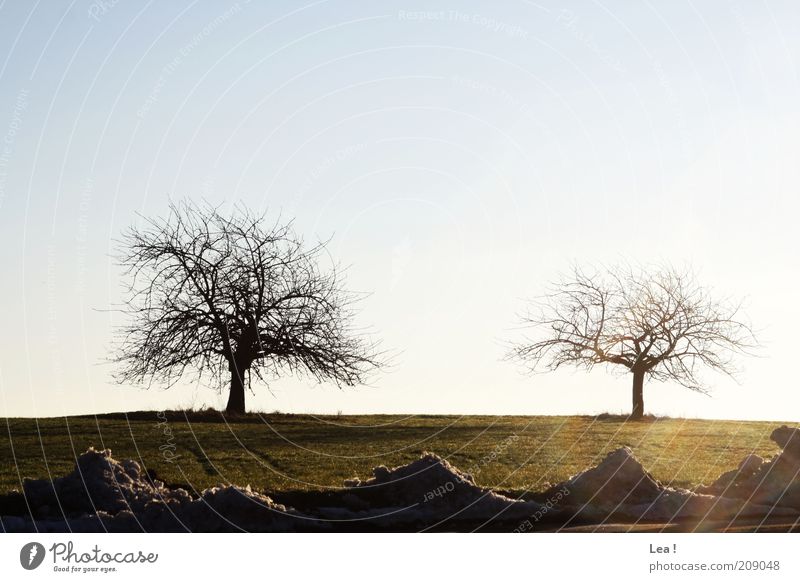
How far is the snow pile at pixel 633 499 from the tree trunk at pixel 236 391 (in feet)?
59.7

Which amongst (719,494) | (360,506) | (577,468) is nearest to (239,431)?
(577,468)

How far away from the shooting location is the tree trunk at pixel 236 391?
→ 33.7 meters

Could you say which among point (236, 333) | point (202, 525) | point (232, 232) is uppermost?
point (232, 232)

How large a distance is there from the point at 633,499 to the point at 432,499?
3493 mm

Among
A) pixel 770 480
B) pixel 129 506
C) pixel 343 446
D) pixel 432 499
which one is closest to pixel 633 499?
pixel 770 480

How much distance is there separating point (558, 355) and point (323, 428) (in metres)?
15.8

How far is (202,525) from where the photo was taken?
14766mm

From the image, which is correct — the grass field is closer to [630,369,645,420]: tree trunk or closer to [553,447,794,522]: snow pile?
[553,447,794,522]: snow pile

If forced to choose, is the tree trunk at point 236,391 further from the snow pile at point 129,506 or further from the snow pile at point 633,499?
the snow pile at point 633,499

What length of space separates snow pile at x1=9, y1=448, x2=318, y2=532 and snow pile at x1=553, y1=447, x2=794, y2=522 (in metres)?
4.77
